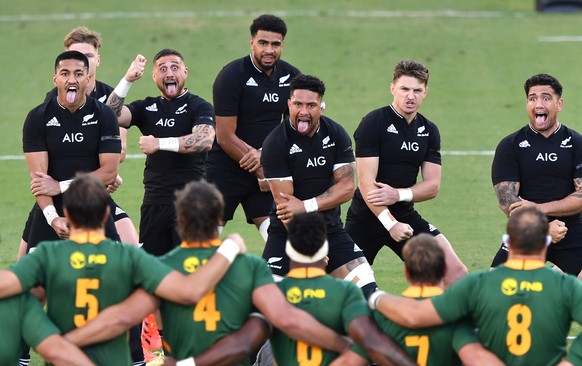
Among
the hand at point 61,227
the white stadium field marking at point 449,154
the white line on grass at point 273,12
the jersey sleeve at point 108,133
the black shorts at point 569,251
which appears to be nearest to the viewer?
the hand at point 61,227

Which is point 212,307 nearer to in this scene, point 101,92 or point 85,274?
point 85,274

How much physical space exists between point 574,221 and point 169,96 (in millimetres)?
3960

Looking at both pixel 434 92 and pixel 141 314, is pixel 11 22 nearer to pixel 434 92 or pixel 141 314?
pixel 434 92

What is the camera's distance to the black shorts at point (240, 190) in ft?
39.7

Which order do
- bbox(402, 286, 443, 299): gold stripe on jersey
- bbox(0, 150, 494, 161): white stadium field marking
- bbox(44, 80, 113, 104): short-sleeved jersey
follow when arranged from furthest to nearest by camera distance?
1. bbox(0, 150, 494, 161): white stadium field marking
2. bbox(44, 80, 113, 104): short-sleeved jersey
3. bbox(402, 286, 443, 299): gold stripe on jersey

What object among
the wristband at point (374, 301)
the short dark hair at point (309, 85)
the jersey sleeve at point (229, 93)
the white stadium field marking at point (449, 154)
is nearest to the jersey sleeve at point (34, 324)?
the wristband at point (374, 301)

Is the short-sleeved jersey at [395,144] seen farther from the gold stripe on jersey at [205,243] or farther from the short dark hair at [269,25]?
the gold stripe on jersey at [205,243]

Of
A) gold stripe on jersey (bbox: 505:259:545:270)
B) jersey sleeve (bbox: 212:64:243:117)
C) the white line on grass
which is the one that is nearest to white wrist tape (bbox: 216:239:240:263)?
gold stripe on jersey (bbox: 505:259:545:270)

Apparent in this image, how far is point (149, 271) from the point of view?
7902 mm

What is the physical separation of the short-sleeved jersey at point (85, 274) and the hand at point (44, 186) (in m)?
2.57

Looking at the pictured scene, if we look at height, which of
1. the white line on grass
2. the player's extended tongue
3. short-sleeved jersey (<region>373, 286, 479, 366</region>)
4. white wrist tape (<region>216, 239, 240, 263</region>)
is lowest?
short-sleeved jersey (<region>373, 286, 479, 366</region>)

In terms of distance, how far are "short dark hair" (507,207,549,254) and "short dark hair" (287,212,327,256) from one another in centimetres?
121

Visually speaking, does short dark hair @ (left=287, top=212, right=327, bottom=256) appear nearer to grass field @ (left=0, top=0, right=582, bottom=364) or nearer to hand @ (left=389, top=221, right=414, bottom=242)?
hand @ (left=389, top=221, right=414, bottom=242)

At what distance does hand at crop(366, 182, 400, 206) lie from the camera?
1098 centimetres
